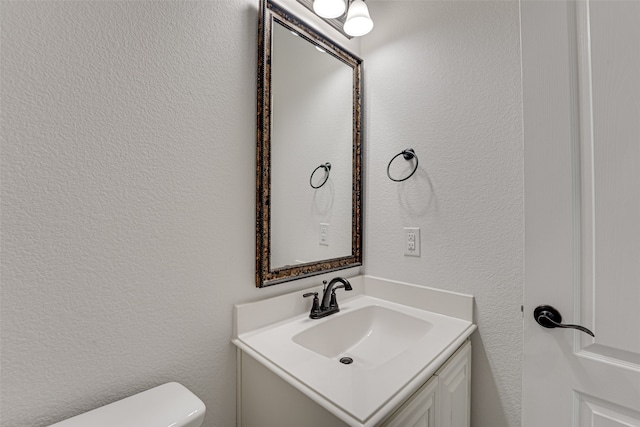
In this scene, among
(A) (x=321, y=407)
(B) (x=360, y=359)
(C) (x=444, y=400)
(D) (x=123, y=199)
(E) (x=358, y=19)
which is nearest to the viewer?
(A) (x=321, y=407)

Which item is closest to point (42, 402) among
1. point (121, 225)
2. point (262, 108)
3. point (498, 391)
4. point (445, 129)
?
point (121, 225)

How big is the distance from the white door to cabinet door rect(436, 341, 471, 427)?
0.65ft

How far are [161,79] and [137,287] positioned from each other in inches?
25.1

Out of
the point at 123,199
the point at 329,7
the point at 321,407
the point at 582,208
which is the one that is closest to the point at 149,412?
the point at 321,407

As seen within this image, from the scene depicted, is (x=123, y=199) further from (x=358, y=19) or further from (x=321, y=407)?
(x=358, y=19)

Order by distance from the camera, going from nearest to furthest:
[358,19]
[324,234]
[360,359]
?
[360,359] < [358,19] < [324,234]

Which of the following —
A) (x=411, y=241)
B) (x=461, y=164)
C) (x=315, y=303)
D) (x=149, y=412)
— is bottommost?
(x=149, y=412)

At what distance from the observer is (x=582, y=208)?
0.78 m

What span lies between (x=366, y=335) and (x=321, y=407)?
0.64m

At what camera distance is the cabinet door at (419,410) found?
0.70 metres

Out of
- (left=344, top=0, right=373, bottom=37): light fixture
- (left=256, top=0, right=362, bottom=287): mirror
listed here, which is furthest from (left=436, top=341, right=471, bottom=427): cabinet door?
(left=344, top=0, right=373, bottom=37): light fixture

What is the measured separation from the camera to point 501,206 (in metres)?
1.09

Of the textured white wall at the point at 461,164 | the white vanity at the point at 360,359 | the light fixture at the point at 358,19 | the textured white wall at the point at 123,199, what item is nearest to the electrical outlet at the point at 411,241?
the textured white wall at the point at 461,164

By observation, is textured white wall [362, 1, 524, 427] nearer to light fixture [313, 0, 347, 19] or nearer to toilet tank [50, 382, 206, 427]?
light fixture [313, 0, 347, 19]
